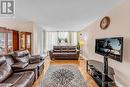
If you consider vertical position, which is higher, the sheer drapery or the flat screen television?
the sheer drapery

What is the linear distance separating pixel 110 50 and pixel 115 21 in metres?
0.82

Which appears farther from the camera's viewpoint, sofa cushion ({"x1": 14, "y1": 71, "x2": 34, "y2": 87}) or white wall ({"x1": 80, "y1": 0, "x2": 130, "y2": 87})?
white wall ({"x1": 80, "y1": 0, "x2": 130, "y2": 87})

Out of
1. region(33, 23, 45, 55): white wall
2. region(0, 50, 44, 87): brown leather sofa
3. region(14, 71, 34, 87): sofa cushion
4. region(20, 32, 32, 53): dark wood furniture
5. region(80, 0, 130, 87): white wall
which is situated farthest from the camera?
Answer: region(33, 23, 45, 55): white wall

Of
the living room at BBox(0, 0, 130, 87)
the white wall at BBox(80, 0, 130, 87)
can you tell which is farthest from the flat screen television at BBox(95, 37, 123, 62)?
the white wall at BBox(80, 0, 130, 87)

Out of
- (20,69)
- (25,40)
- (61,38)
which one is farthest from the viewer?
(61,38)

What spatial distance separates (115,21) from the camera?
3742mm

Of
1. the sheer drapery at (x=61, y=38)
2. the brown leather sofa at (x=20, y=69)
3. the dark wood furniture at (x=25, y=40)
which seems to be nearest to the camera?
Answer: the brown leather sofa at (x=20, y=69)

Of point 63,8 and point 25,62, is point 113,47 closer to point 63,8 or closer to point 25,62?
point 63,8

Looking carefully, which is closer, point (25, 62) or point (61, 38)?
point (25, 62)

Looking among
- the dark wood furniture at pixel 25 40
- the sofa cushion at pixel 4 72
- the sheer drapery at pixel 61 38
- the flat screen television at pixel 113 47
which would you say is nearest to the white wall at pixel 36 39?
the dark wood furniture at pixel 25 40

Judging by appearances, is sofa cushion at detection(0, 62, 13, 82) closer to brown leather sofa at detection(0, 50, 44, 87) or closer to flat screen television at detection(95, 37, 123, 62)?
brown leather sofa at detection(0, 50, 44, 87)

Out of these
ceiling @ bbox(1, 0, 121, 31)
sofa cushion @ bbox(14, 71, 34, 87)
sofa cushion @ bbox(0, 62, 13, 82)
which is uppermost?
ceiling @ bbox(1, 0, 121, 31)

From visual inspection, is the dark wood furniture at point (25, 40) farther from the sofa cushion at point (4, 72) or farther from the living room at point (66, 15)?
the sofa cushion at point (4, 72)

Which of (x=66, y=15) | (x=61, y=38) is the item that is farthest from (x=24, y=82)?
(x=61, y=38)
